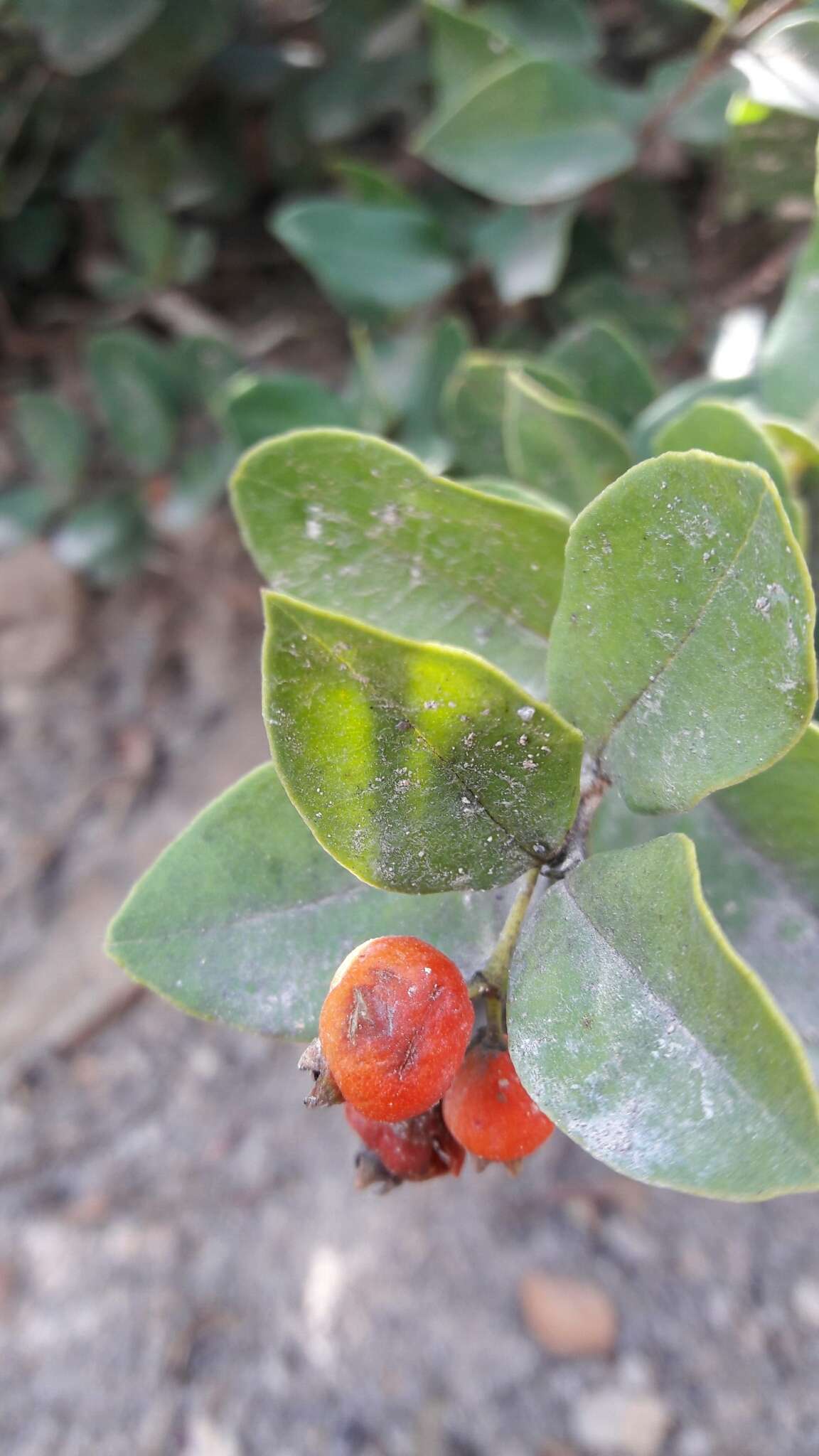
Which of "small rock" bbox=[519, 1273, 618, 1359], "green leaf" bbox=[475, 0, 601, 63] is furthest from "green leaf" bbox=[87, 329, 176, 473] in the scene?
"small rock" bbox=[519, 1273, 618, 1359]

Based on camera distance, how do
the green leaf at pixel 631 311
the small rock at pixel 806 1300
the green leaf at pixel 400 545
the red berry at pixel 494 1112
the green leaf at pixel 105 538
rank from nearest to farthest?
the red berry at pixel 494 1112 < the green leaf at pixel 400 545 < the green leaf at pixel 631 311 < the small rock at pixel 806 1300 < the green leaf at pixel 105 538

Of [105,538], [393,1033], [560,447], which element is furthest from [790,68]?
[105,538]

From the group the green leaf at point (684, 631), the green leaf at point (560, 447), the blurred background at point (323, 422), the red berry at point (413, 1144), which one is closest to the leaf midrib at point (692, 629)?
the green leaf at point (684, 631)

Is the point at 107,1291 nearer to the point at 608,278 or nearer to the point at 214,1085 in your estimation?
the point at 214,1085

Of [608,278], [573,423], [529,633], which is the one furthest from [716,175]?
[529,633]

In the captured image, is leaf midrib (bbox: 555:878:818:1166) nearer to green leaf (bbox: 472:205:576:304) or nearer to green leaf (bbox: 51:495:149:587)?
green leaf (bbox: 472:205:576:304)

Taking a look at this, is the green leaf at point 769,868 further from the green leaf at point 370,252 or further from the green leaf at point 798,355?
the green leaf at point 370,252
